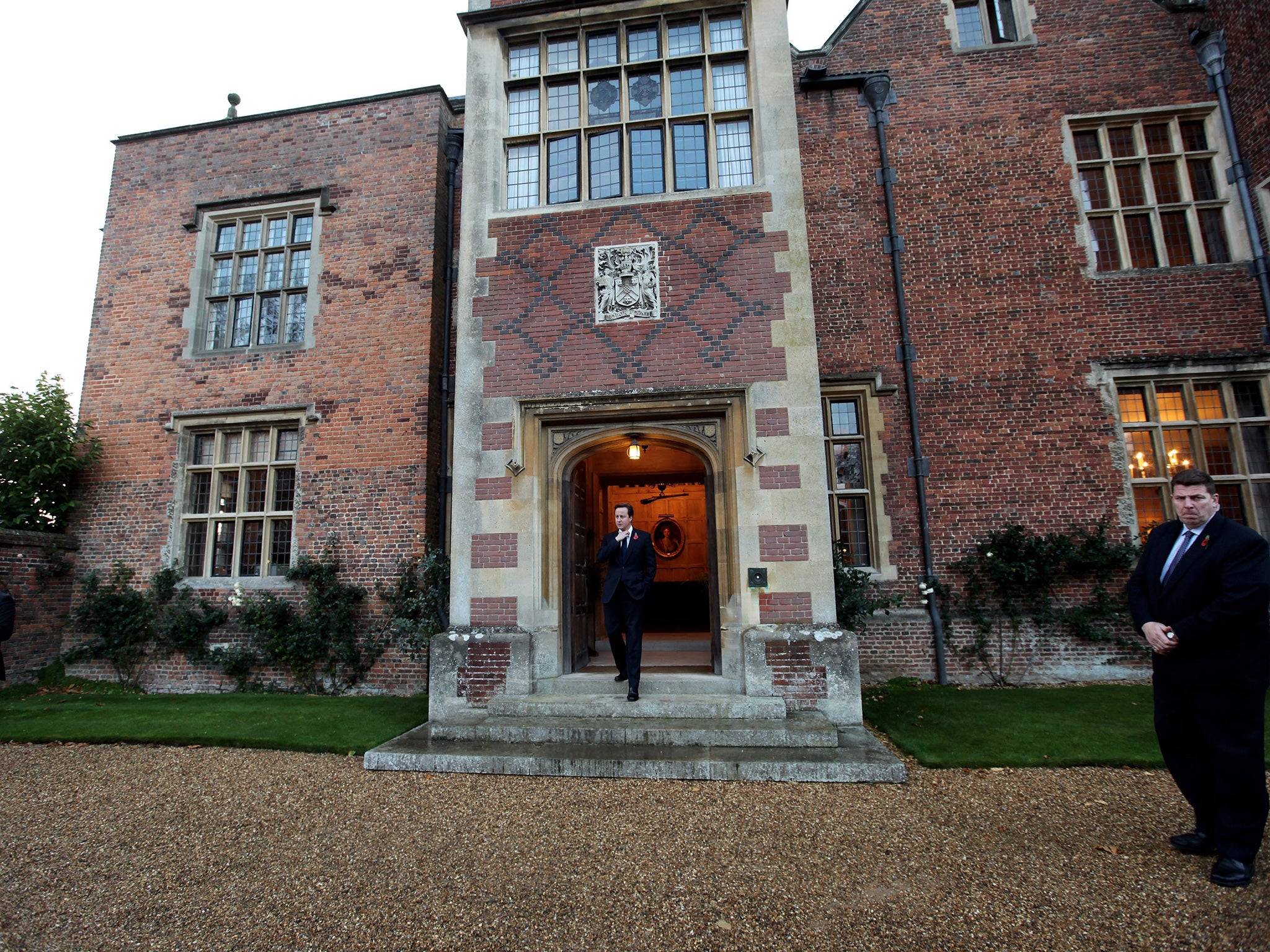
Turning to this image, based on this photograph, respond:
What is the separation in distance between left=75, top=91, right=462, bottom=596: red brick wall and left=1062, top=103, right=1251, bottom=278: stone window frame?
952 cm

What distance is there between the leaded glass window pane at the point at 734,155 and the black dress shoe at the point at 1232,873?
6823mm

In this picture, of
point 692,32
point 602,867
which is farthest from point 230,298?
point 602,867

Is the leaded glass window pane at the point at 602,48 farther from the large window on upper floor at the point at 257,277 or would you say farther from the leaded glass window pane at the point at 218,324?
the leaded glass window pane at the point at 218,324

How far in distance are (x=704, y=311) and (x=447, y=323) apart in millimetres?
4560

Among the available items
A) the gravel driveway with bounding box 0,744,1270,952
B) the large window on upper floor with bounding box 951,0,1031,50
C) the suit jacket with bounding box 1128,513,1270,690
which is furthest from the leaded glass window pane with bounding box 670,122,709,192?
the gravel driveway with bounding box 0,744,1270,952

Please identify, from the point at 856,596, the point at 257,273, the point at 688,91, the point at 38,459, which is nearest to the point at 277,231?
the point at 257,273

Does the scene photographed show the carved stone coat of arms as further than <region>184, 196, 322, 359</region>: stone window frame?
No

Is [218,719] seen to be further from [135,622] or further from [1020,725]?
[1020,725]

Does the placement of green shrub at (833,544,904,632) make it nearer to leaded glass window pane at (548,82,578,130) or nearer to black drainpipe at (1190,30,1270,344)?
black drainpipe at (1190,30,1270,344)

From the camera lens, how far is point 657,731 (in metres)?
5.19

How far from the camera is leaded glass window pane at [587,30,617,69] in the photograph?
25.5 feet

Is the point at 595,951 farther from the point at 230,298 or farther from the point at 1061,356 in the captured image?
the point at 230,298

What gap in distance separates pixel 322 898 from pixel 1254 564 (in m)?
4.96

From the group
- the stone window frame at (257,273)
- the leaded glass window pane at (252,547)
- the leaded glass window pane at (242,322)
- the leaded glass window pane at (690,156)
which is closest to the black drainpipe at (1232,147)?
the leaded glass window pane at (690,156)
